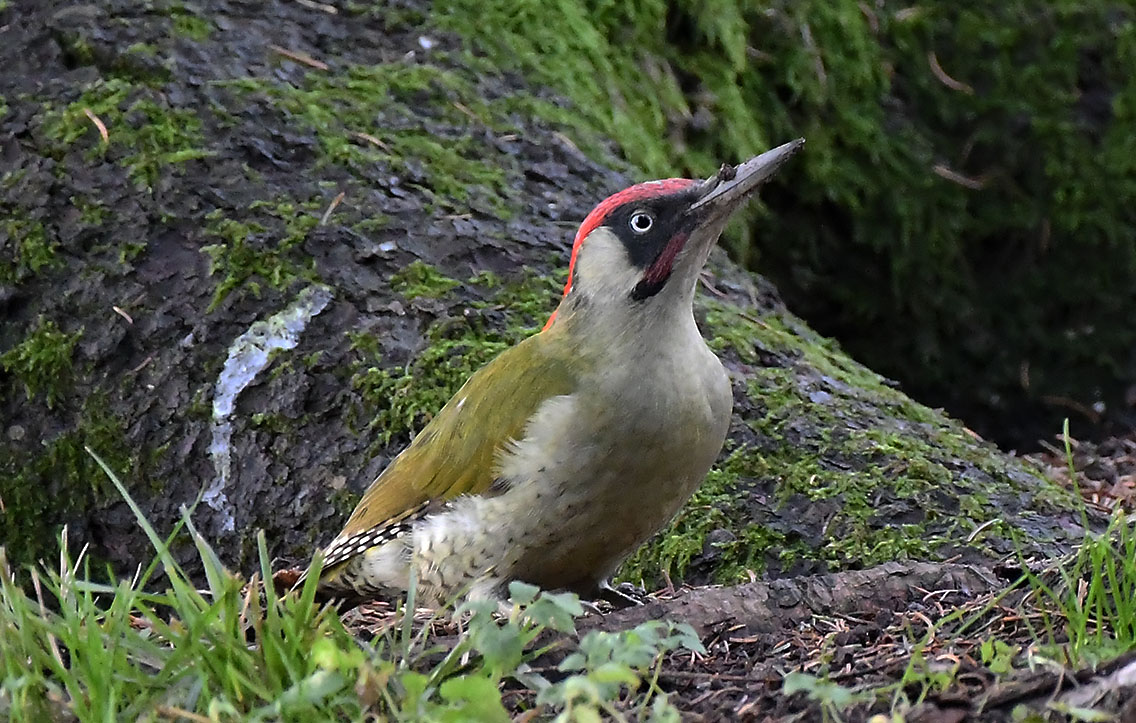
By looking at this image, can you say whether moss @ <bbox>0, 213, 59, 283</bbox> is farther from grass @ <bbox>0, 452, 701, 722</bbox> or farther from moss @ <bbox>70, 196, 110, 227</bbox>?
Result: grass @ <bbox>0, 452, 701, 722</bbox>

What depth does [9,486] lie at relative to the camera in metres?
4.26

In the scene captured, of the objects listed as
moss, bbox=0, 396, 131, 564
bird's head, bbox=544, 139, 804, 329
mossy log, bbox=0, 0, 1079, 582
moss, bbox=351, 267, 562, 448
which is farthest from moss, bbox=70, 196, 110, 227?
bird's head, bbox=544, 139, 804, 329

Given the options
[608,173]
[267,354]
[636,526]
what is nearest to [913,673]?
[636,526]

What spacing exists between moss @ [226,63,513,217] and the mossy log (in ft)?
0.04

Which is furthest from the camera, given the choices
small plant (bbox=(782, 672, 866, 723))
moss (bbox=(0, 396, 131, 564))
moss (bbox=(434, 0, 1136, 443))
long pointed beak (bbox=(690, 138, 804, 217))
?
moss (bbox=(434, 0, 1136, 443))

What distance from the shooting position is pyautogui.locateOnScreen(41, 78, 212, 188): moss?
15.0ft

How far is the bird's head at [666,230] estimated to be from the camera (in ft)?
10.8

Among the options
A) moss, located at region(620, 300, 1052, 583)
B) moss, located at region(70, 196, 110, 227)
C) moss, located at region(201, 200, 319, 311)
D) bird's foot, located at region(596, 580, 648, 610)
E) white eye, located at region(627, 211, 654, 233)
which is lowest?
bird's foot, located at region(596, 580, 648, 610)

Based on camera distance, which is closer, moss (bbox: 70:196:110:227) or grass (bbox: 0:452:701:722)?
grass (bbox: 0:452:701:722)

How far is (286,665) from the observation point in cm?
223

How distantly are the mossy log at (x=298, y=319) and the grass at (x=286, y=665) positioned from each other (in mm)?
1457

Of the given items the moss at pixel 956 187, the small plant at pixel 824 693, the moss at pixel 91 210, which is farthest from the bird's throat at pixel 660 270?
the moss at pixel 956 187

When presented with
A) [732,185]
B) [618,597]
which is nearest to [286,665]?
[618,597]

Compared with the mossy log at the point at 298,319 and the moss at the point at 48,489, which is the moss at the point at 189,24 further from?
the moss at the point at 48,489
